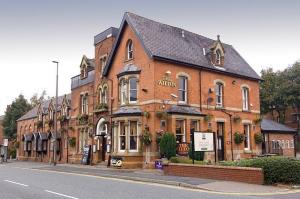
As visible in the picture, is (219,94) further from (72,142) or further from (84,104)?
(72,142)

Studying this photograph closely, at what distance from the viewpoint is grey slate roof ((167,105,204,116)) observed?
2674 cm

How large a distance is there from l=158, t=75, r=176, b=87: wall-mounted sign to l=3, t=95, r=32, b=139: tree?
4746cm

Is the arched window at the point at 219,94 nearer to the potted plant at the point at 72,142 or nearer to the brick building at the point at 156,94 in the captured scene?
the brick building at the point at 156,94

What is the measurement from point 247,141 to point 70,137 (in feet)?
59.6

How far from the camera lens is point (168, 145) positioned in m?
24.8

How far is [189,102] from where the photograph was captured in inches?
1137

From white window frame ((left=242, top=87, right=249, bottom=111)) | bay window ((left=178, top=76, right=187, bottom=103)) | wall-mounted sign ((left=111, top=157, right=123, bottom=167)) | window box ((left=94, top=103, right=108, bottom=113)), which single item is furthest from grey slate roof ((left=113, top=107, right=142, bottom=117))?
white window frame ((left=242, top=87, right=249, bottom=111))

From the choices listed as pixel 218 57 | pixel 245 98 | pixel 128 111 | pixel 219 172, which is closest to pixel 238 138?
pixel 245 98

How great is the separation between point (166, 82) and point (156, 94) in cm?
154

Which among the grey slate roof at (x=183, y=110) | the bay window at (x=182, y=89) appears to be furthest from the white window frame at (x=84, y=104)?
the grey slate roof at (x=183, y=110)

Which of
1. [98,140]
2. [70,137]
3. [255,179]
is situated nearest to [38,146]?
[70,137]

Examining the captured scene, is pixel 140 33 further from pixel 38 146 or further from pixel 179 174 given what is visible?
pixel 38 146

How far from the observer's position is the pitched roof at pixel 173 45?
92.0 feet

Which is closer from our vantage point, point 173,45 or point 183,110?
point 183,110
